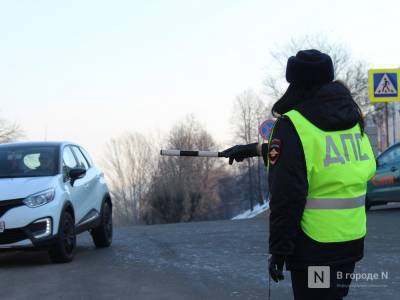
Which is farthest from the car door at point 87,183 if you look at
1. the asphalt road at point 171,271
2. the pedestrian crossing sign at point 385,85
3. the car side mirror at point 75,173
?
the pedestrian crossing sign at point 385,85

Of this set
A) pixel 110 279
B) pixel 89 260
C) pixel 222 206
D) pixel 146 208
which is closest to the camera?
pixel 110 279

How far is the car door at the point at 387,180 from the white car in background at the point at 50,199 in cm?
819

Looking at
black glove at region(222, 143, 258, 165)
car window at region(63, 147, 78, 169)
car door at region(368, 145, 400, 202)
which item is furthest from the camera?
car door at region(368, 145, 400, 202)

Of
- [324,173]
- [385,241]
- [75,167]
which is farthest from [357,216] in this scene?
[385,241]

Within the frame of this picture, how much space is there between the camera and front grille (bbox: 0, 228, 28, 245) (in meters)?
8.55

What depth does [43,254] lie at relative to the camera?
10.3 m

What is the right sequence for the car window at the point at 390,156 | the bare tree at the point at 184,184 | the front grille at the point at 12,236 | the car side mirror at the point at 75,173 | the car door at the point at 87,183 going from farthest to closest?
1. the bare tree at the point at 184,184
2. the car window at the point at 390,156
3. the car door at the point at 87,183
4. the car side mirror at the point at 75,173
5. the front grille at the point at 12,236

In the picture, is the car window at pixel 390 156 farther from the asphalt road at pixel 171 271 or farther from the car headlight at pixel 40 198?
the car headlight at pixel 40 198

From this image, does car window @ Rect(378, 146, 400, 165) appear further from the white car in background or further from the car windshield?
the car windshield

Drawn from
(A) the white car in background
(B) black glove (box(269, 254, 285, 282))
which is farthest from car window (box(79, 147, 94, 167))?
(B) black glove (box(269, 254, 285, 282))

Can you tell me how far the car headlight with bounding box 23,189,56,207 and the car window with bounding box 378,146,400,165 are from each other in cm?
1019

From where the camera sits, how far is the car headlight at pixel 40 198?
8.66 m

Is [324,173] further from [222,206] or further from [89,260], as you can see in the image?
[222,206]

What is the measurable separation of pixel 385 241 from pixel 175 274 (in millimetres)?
4145
